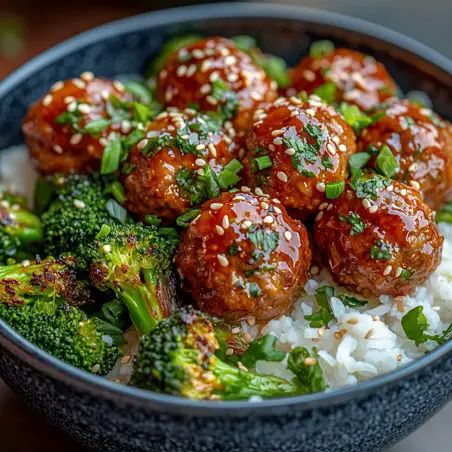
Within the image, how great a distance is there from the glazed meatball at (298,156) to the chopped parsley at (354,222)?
14cm

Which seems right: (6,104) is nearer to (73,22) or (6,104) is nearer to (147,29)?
(147,29)

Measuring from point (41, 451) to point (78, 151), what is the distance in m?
1.21

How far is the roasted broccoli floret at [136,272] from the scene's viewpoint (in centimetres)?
268

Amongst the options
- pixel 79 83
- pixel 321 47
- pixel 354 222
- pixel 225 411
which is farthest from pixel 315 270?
pixel 321 47

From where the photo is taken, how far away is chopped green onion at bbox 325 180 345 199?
281 centimetres

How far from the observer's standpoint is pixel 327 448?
2465 mm

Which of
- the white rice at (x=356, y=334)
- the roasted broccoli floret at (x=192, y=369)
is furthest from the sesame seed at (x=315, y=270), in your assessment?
the roasted broccoli floret at (x=192, y=369)

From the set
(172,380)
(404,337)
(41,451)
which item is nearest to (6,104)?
(41,451)

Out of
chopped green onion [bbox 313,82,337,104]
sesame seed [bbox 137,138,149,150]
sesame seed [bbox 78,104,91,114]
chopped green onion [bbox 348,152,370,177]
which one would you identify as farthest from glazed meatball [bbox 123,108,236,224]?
chopped green onion [bbox 313,82,337,104]

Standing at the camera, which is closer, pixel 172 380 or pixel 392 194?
pixel 172 380

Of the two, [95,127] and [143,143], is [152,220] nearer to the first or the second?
[143,143]

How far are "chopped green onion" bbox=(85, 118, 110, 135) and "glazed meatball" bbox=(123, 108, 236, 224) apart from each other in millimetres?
249

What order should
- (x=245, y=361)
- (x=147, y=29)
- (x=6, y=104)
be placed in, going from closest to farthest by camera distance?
(x=245, y=361) < (x=6, y=104) < (x=147, y=29)

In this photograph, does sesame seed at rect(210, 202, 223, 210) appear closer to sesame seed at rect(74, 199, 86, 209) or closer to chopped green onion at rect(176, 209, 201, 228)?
chopped green onion at rect(176, 209, 201, 228)
